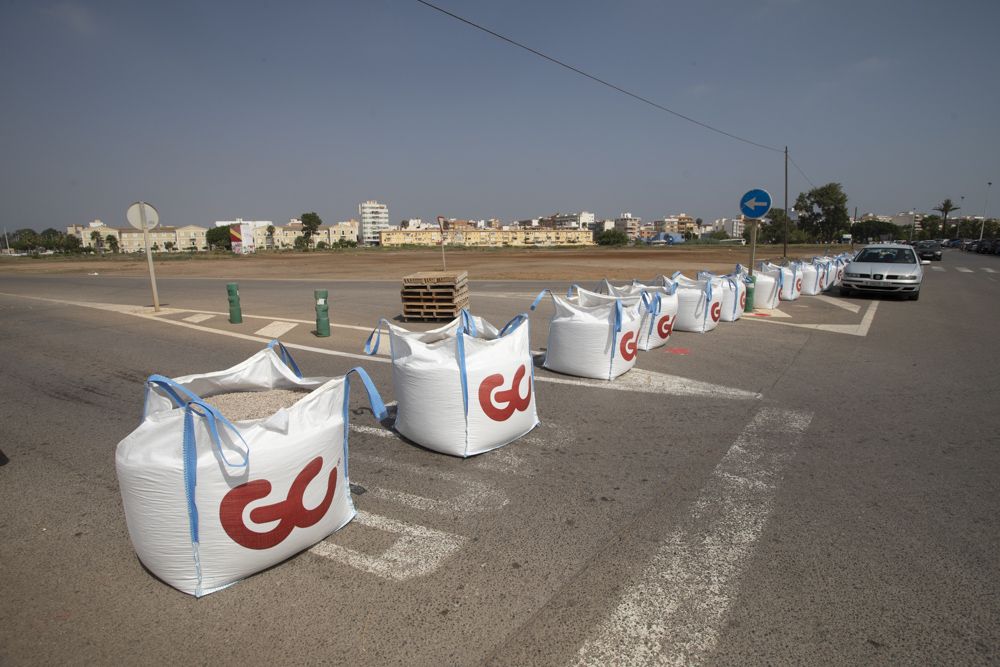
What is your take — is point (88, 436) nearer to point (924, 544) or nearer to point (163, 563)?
point (163, 563)

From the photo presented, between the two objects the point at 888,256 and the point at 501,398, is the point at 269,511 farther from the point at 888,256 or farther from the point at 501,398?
the point at 888,256

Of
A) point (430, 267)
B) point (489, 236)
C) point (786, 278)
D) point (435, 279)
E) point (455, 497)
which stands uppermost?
point (489, 236)

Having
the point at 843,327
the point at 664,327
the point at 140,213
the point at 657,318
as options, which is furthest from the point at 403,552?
the point at 140,213

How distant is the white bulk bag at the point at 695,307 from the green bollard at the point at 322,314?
647 cm

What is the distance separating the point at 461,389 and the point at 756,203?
10.3 m

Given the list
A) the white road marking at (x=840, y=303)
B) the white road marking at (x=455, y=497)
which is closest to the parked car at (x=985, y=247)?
the white road marking at (x=840, y=303)

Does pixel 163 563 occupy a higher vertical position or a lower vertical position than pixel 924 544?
higher

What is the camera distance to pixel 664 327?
8.09m

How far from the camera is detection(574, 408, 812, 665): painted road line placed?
7.44ft

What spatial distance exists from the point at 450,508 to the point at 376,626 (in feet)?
3.57

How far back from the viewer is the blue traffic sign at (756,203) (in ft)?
37.4

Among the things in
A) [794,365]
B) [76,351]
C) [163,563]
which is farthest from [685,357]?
[76,351]

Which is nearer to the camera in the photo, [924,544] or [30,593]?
[30,593]

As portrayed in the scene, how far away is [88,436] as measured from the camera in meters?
4.75
